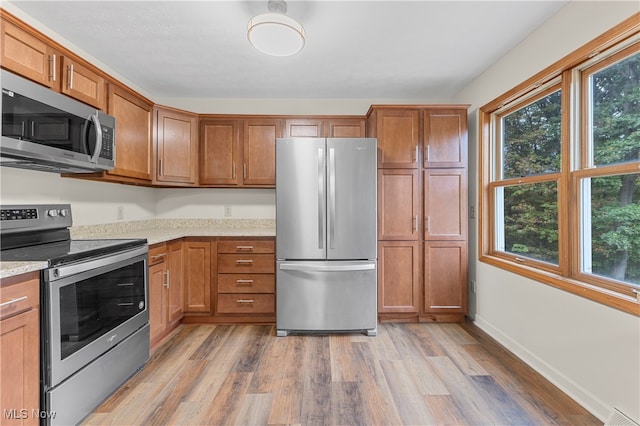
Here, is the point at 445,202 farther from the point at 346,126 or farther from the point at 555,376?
the point at 555,376

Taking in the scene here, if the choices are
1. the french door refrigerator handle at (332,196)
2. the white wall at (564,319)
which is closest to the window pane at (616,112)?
the white wall at (564,319)

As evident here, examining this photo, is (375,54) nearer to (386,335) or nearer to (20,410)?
(386,335)

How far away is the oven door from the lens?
4.80 ft

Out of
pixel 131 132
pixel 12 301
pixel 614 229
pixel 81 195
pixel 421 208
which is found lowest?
pixel 12 301

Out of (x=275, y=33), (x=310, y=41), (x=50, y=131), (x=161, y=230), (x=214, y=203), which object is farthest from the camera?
(x=214, y=203)

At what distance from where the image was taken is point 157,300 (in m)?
2.49

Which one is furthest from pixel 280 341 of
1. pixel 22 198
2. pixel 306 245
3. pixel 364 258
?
pixel 22 198

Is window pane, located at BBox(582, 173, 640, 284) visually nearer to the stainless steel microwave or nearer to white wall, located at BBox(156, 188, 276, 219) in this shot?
white wall, located at BBox(156, 188, 276, 219)

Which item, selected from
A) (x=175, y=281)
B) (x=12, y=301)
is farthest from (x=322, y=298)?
(x=12, y=301)

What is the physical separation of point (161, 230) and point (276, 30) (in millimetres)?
2436

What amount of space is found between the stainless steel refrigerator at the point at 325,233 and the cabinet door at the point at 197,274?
0.76 m

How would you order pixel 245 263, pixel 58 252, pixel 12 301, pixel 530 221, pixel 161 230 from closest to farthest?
pixel 12 301 < pixel 58 252 < pixel 530 221 < pixel 245 263 < pixel 161 230

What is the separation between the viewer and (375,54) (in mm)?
2512

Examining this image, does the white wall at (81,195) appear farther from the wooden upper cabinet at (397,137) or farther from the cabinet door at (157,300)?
the wooden upper cabinet at (397,137)
